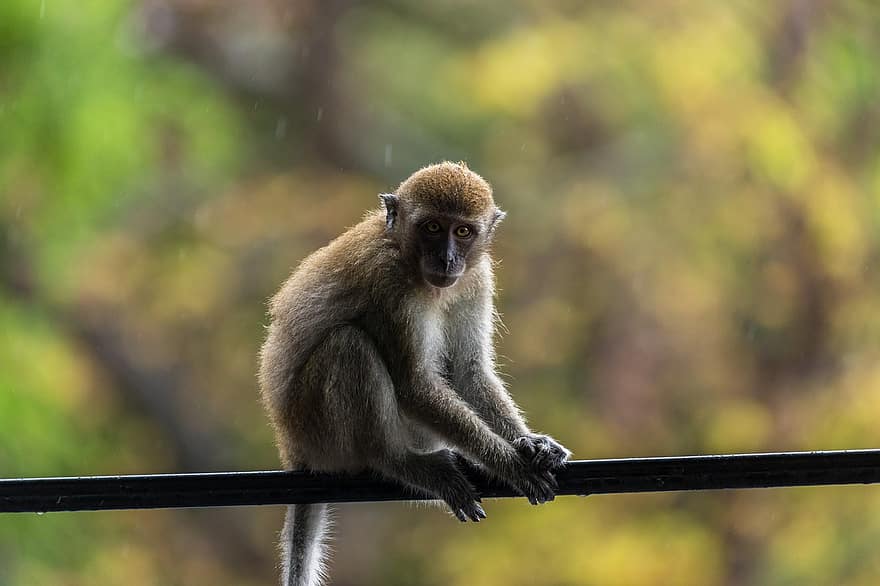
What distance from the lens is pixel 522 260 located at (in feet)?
27.4

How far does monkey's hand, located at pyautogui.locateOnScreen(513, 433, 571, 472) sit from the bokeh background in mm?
4036

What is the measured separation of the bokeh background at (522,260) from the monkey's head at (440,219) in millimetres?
3796

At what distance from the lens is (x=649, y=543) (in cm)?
802

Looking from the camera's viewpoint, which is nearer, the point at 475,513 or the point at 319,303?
the point at 475,513

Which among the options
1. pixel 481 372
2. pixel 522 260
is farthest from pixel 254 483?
pixel 522 260

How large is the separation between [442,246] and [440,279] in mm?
139

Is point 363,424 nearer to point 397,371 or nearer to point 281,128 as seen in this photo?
point 397,371

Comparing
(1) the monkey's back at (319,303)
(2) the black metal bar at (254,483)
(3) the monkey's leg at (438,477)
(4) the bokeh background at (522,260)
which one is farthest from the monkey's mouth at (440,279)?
(4) the bokeh background at (522,260)

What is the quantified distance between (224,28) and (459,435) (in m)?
5.98

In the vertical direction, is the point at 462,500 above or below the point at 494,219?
below

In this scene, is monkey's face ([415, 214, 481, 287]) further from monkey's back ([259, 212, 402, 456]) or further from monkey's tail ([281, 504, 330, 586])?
monkey's tail ([281, 504, 330, 586])

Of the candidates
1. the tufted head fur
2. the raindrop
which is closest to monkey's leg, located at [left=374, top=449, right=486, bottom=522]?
the tufted head fur

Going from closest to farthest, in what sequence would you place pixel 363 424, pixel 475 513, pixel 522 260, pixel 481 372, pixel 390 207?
pixel 475 513, pixel 363 424, pixel 390 207, pixel 481 372, pixel 522 260

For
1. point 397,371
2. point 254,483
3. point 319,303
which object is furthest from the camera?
point 319,303
